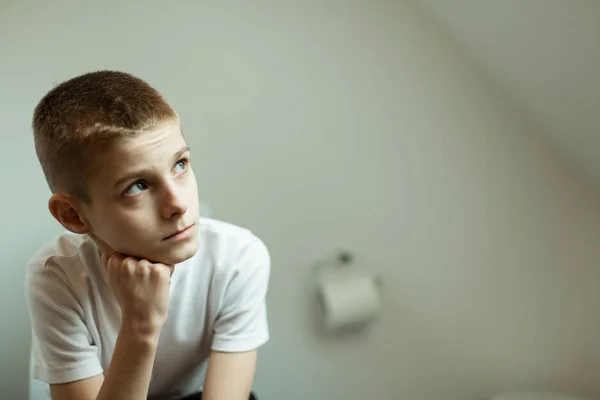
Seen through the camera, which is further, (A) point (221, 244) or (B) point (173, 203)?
(A) point (221, 244)

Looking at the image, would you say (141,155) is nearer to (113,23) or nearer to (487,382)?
(113,23)

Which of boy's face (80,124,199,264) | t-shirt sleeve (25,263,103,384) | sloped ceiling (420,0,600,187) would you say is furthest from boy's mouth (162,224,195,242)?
sloped ceiling (420,0,600,187)

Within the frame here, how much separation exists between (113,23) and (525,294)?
1.12 meters

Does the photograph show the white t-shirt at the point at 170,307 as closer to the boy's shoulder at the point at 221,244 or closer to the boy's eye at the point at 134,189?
the boy's shoulder at the point at 221,244

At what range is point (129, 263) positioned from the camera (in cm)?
89

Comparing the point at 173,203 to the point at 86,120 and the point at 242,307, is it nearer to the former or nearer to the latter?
the point at 86,120

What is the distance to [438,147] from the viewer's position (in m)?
1.45

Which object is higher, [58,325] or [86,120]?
[86,120]

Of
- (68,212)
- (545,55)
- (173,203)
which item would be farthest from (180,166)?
(545,55)

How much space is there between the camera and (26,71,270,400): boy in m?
0.83

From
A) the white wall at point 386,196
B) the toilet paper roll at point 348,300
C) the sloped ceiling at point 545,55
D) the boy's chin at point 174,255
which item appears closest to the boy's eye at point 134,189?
the boy's chin at point 174,255

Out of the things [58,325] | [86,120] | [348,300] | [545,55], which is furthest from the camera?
[348,300]

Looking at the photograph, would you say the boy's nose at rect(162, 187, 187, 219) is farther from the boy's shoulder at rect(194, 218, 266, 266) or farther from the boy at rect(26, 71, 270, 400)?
the boy's shoulder at rect(194, 218, 266, 266)

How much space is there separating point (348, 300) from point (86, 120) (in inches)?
29.1
